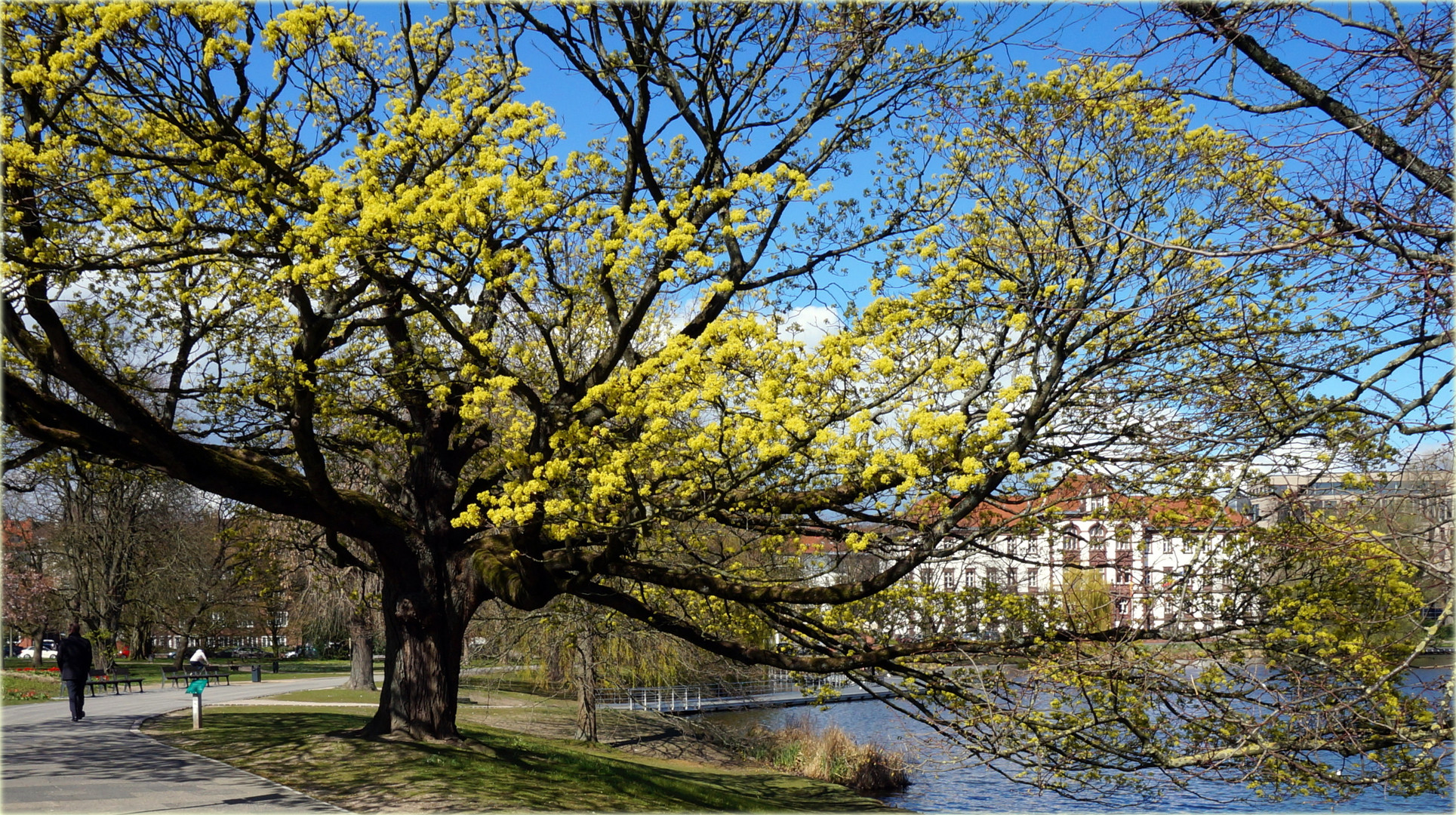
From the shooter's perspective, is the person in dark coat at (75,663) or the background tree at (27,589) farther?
the background tree at (27,589)

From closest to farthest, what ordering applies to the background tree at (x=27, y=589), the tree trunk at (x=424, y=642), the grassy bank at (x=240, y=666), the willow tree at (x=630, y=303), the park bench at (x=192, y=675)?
the willow tree at (x=630, y=303), the tree trunk at (x=424, y=642), the park bench at (x=192, y=675), the grassy bank at (x=240, y=666), the background tree at (x=27, y=589)

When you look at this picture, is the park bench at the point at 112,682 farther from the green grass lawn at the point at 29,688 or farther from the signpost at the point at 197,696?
the signpost at the point at 197,696

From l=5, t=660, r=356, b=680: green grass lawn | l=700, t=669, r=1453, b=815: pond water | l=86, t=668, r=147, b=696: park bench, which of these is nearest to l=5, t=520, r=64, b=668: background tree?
l=5, t=660, r=356, b=680: green grass lawn

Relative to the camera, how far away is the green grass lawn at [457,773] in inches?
397

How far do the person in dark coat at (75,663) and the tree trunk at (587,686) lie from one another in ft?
26.1

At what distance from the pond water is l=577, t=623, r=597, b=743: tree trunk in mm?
3211

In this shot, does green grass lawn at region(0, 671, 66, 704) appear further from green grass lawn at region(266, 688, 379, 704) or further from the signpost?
the signpost

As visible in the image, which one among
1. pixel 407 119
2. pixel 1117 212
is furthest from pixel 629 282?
pixel 1117 212

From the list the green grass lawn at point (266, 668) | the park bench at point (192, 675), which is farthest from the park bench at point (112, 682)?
the green grass lawn at point (266, 668)

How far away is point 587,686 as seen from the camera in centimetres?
2023

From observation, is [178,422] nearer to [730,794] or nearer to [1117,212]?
[730,794]

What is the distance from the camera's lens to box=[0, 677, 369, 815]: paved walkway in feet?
29.2

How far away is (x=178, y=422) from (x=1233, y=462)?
12740 mm

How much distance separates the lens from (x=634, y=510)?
28.6ft
